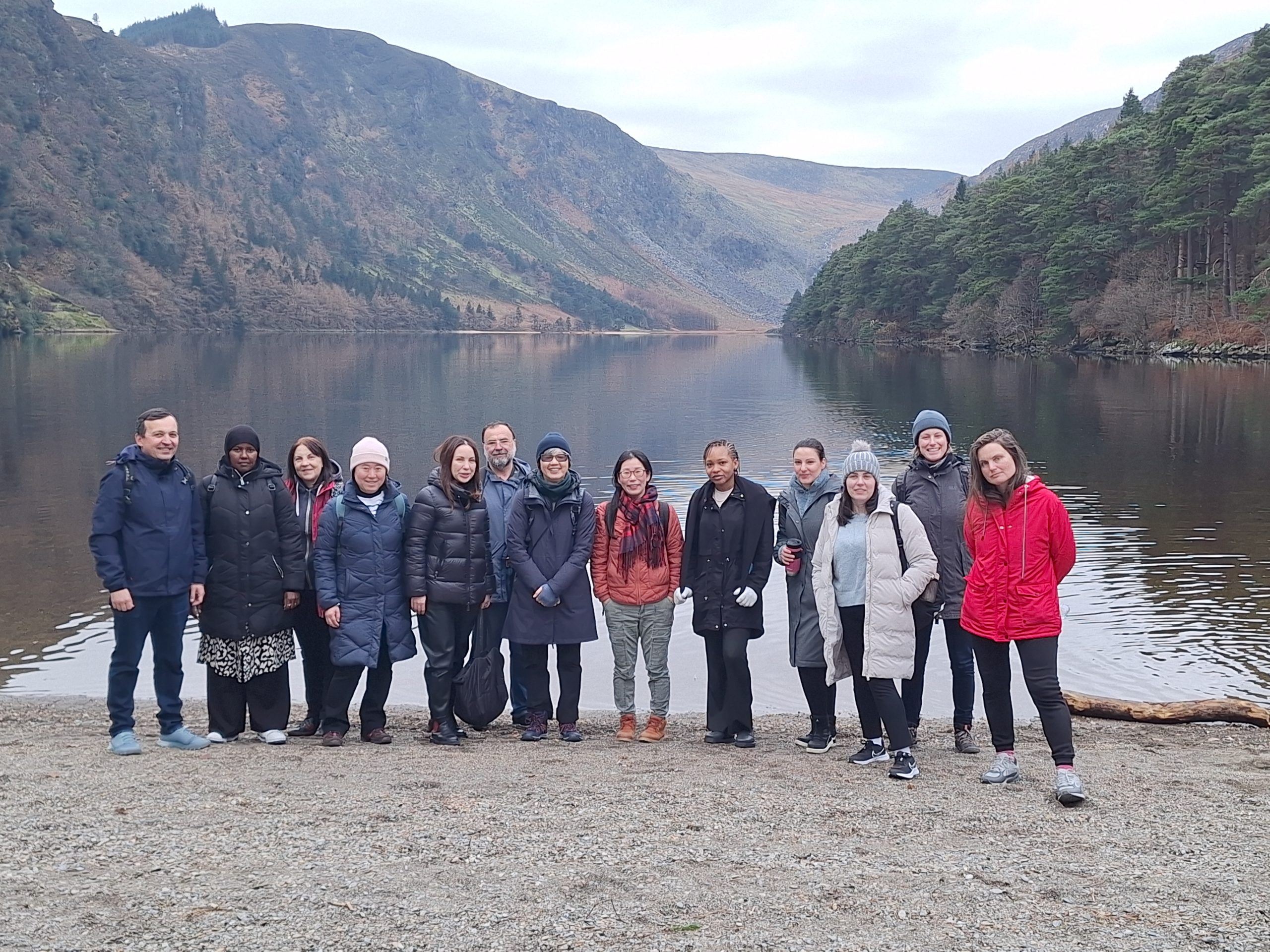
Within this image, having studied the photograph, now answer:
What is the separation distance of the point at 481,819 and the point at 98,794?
231cm

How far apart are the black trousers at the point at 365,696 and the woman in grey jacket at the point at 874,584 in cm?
314

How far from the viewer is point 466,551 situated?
8.31 m

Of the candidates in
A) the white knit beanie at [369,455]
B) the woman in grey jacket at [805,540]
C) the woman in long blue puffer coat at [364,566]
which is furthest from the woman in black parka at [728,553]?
the white knit beanie at [369,455]

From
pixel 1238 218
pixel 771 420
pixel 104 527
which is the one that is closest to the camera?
pixel 104 527

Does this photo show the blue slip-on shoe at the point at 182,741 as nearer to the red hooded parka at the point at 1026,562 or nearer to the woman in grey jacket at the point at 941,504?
the woman in grey jacket at the point at 941,504

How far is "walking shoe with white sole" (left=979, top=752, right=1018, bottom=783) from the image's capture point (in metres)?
7.42

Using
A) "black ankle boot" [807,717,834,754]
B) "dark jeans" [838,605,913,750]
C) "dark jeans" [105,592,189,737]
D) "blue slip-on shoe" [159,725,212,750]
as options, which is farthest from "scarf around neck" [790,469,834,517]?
"blue slip-on shoe" [159,725,212,750]

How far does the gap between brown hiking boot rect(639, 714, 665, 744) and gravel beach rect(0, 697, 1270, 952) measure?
43 cm

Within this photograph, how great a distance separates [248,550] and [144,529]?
2.24 ft

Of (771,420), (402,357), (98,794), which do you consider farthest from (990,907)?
(402,357)

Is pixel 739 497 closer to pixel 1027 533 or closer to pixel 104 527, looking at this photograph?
pixel 1027 533

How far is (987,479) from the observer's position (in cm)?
702

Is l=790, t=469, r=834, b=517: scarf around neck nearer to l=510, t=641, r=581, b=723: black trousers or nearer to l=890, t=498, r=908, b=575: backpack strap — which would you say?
l=890, t=498, r=908, b=575: backpack strap

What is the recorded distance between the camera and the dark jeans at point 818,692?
8.36m
